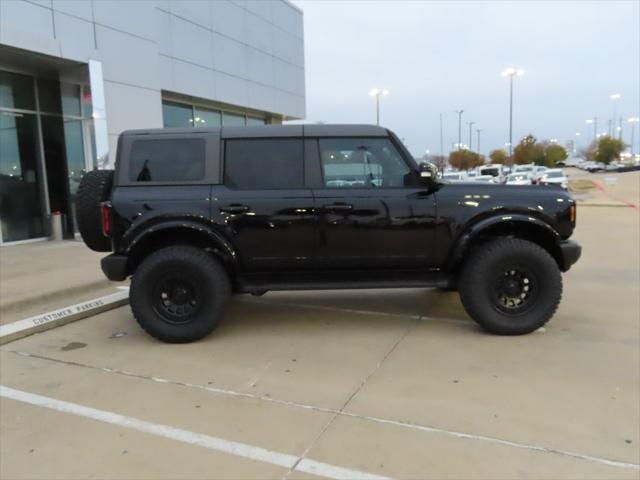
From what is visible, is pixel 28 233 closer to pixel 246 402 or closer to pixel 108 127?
pixel 108 127

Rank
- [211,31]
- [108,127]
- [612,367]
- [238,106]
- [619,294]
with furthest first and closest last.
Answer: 1. [238,106]
2. [211,31]
3. [108,127]
4. [619,294]
5. [612,367]

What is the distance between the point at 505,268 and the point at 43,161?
10203 millimetres

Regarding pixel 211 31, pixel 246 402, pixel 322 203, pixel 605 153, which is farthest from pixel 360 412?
pixel 605 153

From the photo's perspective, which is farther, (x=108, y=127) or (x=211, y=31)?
(x=211, y=31)

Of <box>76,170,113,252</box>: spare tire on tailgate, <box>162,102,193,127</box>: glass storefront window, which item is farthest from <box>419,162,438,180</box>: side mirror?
<box>162,102,193,127</box>: glass storefront window

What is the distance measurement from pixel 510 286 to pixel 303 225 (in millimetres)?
1985

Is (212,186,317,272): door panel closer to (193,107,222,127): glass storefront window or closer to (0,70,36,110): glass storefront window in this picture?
(0,70,36,110): glass storefront window

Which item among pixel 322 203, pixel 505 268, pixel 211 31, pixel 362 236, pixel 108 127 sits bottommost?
pixel 505 268

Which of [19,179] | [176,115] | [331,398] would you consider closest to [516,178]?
[176,115]

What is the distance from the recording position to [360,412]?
10.9ft

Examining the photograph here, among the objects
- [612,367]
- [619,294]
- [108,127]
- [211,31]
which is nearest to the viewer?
[612,367]

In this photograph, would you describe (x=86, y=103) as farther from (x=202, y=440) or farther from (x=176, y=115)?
(x=202, y=440)

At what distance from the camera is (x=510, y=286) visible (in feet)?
15.4

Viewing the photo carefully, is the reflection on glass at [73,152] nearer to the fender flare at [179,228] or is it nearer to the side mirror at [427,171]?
the fender flare at [179,228]
